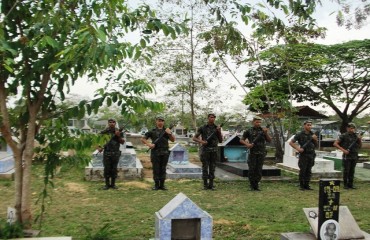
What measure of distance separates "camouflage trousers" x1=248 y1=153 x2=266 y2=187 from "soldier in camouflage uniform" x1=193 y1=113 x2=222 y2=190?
831 mm

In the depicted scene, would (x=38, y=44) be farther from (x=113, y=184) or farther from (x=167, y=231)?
(x=113, y=184)

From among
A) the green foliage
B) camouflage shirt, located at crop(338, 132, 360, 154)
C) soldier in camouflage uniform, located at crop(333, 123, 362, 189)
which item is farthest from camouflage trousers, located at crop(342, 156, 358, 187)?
the green foliage

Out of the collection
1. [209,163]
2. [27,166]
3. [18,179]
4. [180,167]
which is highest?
[27,166]

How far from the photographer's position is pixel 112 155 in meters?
8.77

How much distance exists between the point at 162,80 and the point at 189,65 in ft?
6.84

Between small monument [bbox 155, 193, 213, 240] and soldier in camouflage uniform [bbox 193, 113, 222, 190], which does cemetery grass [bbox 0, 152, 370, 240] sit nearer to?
soldier in camouflage uniform [bbox 193, 113, 222, 190]

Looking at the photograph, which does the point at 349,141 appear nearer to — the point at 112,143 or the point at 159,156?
the point at 159,156

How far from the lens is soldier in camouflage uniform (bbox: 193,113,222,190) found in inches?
348

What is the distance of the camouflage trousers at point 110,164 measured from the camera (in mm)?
8680

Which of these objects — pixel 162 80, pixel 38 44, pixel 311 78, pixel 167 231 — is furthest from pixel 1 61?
pixel 311 78

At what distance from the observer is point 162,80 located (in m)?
18.3

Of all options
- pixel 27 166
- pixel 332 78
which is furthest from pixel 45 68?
pixel 332 78

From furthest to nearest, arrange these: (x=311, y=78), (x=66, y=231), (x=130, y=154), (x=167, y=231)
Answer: (x=311, y=78)
(x=130, y=154)
(x=66, y=231)
(x=167, y=231)

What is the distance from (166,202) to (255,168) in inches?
101
